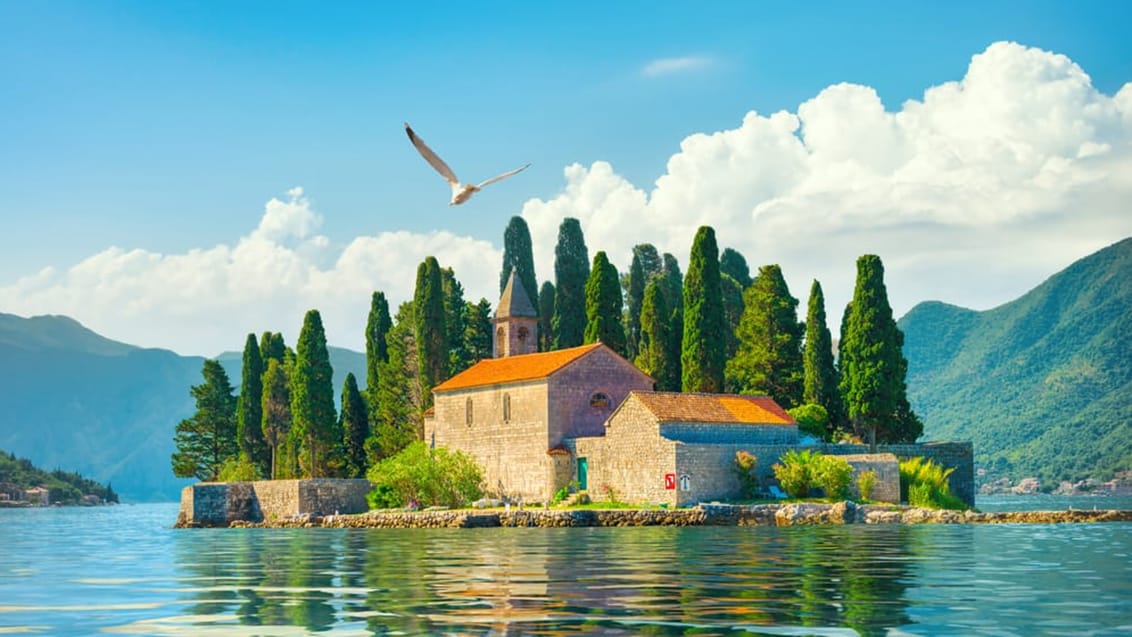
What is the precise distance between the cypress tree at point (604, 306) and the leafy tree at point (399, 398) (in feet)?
27.0

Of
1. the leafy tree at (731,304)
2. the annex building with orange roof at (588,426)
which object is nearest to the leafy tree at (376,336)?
the annex building with orange roof at (588,426)

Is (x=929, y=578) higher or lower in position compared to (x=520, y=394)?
lower

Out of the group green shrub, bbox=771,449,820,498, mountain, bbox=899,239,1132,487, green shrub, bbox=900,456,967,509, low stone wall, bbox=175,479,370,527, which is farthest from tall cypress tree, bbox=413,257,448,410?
mountain, bbox=899,239,1132,487

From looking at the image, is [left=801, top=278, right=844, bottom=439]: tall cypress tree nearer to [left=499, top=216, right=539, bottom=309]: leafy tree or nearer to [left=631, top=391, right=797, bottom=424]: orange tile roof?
[left=631, top=391, right=797, bottom=424]: orange tile roof

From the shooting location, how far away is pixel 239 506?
61.0 metres

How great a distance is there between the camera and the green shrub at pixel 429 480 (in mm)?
54938

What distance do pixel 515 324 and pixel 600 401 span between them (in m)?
7.90

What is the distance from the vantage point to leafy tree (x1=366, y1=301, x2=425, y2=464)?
65.2 meters

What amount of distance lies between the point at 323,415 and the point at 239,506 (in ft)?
21.8

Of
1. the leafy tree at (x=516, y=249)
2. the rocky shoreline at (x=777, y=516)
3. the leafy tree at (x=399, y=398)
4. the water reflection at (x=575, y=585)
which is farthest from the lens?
the leafy tree at (x=516, y=249)

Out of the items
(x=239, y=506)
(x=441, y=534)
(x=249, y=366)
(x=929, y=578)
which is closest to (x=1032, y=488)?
(x=249, y=366)

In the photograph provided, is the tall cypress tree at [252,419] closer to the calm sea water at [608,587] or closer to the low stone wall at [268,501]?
the low stone wall at [268,501]

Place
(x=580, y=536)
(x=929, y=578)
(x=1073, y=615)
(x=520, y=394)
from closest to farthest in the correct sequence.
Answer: (x=1073, y=615), (x=929, y=578), (x=580, y=536), (x=520, y=394)

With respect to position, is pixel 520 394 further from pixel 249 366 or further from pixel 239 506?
pixel 249 366
